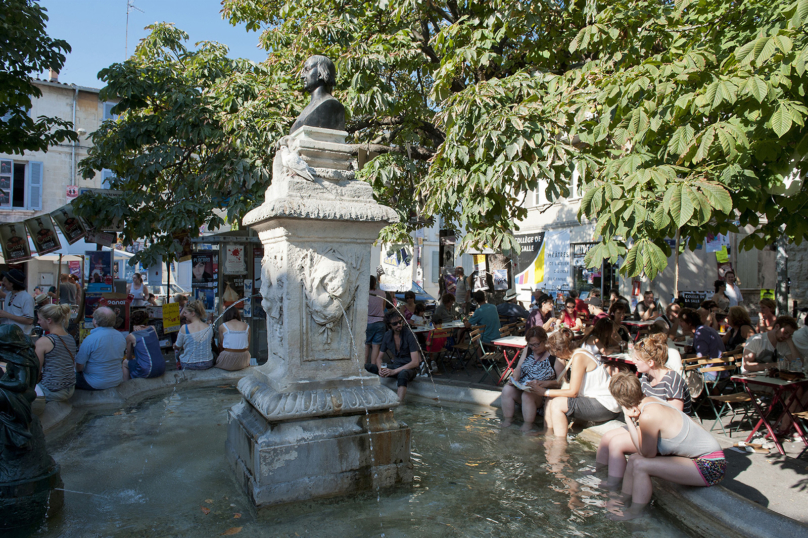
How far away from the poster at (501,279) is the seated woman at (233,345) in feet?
29.7

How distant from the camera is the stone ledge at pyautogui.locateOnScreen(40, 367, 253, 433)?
15.0 ft

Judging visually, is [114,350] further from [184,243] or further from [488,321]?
[488,321]

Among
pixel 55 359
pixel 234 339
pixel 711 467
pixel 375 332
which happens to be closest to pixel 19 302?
pixel 234 339

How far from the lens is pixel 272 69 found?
9.62 metres

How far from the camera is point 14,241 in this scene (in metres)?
9.74

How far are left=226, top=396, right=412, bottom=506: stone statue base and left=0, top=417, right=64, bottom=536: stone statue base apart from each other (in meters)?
1.03

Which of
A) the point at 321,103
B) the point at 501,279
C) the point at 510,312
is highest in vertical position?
the point at 321,103

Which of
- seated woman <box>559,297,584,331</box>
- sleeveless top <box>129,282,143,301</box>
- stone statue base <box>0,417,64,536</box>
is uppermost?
sleeveless top <box>129,282,143,301</box>

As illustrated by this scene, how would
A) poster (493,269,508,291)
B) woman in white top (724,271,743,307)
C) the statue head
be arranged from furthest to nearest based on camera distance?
poster (493,269,508,291) → woman in white top (724,271,743,307) → the statue head

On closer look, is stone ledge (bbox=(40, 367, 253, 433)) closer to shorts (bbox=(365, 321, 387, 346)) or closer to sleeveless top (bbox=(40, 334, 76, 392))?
sleeveless top (bbox=(40, 334, 76, 392))

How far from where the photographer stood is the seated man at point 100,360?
5227 millimetres

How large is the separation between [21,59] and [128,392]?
5828 millimetres

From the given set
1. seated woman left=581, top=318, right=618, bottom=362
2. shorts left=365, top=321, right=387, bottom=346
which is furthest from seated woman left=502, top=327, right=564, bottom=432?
shorts left=365, top=321, right=387, bottom=346

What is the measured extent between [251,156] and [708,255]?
44.0 ft
